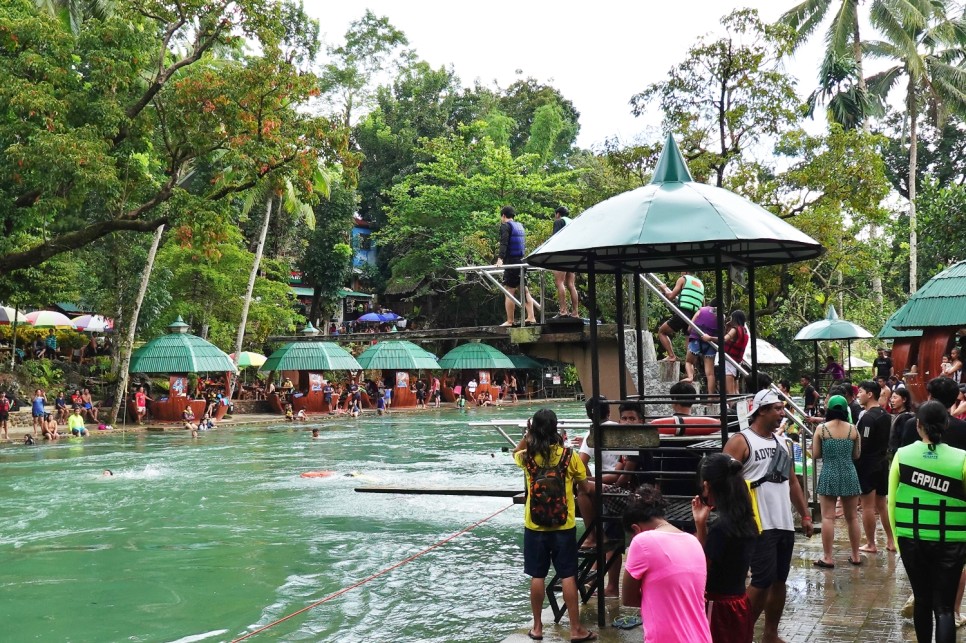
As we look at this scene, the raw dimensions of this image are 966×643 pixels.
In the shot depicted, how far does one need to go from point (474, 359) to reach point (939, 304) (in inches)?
1259

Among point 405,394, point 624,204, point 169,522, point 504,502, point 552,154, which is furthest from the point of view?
point 552,154

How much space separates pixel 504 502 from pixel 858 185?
10408 mm

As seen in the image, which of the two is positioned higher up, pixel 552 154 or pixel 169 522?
pixel 552 154

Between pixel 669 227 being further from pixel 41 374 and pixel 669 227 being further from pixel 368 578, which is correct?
pixel 41 374

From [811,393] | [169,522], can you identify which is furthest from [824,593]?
[811,393]

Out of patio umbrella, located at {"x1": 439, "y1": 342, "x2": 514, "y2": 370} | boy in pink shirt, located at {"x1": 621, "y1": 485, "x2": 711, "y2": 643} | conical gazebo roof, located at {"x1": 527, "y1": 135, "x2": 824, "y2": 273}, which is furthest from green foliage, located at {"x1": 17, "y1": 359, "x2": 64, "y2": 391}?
boy in pink shirt, located at {"x1": 621, "y1": 485, "x2": 711, "y2": 643}

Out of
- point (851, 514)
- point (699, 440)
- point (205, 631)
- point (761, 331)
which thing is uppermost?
point (761, 331)

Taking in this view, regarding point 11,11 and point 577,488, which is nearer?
point 577,488

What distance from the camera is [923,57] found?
116 ft

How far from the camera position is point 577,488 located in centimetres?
730

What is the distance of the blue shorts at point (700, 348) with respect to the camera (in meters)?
10.7

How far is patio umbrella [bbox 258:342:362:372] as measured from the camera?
37969mm

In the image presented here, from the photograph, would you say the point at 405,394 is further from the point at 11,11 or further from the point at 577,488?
the point at 577,488

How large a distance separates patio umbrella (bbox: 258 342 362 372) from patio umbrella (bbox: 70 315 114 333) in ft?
21.9
